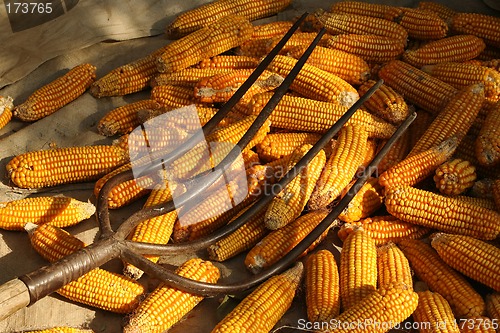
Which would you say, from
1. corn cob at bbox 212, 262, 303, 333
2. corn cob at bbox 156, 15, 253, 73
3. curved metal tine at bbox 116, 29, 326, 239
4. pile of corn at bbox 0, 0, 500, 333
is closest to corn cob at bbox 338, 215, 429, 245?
pile of corn at bbox 0, 0, 500, 333

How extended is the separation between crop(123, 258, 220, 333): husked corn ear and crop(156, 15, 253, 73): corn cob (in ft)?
5.87

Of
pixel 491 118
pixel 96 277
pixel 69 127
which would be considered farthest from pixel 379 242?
pixel 69 127

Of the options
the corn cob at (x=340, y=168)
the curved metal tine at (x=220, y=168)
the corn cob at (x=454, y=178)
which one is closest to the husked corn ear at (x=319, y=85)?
the curved metal tine at (x=220, y=168)

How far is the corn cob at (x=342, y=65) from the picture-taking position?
15.6 ft

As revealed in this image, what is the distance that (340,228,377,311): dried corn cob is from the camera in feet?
11.3

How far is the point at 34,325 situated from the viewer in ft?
11.5

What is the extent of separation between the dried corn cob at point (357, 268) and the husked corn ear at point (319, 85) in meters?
1.09

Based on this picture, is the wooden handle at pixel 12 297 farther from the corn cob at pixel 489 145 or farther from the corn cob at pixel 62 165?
the corn cob at pixel 489 145

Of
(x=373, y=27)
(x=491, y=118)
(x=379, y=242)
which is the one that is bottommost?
(x=379, y=242)

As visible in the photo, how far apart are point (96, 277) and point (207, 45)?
2.12 metres

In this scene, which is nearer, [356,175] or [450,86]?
[356,175]

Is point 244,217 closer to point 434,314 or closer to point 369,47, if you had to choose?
point 434,314

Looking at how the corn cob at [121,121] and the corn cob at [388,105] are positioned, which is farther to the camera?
the corn cob at [121,121]

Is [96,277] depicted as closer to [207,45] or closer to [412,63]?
[207,45]
